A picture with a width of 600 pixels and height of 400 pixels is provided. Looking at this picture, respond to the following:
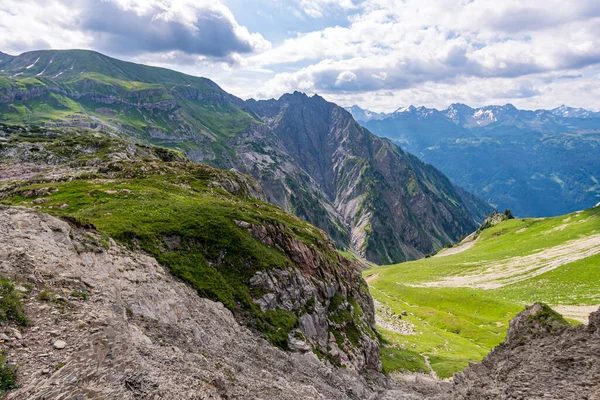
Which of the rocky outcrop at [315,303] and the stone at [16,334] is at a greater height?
the stone at [16,334]

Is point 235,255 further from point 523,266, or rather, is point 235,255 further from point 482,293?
point 523,266

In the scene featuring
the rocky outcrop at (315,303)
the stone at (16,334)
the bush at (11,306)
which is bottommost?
the rocky outcrop at (315,303)

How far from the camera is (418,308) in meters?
116

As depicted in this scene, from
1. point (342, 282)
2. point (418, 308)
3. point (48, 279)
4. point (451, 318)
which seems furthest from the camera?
point (418, 308)

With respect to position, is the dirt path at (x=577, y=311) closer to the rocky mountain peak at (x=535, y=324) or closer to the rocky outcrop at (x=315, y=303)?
the rocky mountain peak at (x=535, y=324)

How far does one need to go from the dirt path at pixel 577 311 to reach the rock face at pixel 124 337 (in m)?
69.2

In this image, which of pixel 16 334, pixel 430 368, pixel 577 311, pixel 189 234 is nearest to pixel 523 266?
pixel 577 311

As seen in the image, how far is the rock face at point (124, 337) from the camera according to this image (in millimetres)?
14430

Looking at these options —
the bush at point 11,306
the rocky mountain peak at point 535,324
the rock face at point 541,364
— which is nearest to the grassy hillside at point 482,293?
the rocky mountain peak at point 535,324

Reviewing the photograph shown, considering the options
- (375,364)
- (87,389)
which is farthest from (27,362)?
(375,364)

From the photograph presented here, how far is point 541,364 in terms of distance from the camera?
1038 inches

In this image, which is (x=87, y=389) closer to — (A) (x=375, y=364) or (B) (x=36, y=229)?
(B) (x=36, y=229)

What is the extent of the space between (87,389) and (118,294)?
10131mm

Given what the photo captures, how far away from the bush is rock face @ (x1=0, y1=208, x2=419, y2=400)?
470 millimetres
